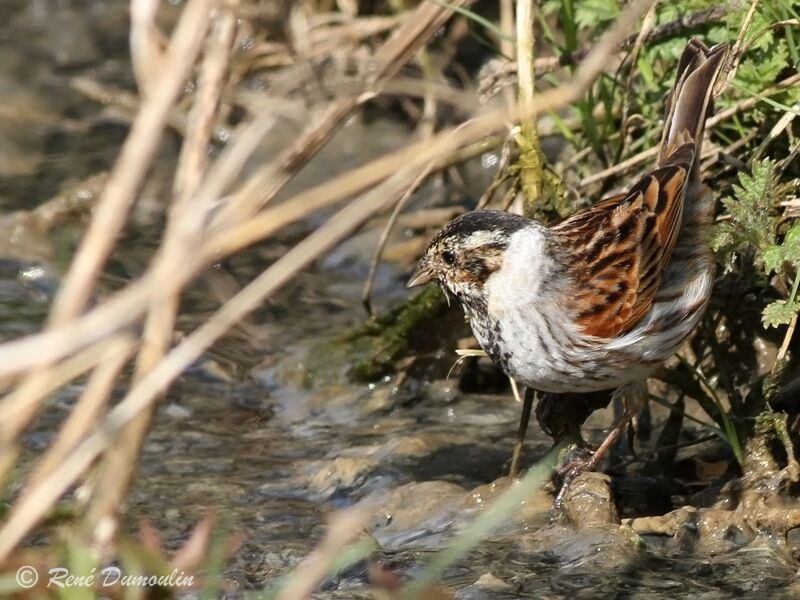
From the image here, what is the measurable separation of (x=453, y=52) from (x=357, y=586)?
4.37 m

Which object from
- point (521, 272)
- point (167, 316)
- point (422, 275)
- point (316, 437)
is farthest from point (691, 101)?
point (167, 316)

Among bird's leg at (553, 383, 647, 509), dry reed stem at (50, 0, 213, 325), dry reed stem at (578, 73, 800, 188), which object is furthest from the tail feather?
dry reed stem at (50, 0, 213, 325)

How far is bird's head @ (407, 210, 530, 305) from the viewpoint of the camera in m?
4.47

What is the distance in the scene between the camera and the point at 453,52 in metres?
7.57

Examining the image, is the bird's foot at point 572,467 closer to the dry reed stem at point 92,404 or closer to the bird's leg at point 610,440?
the bird's leg at point 610,440

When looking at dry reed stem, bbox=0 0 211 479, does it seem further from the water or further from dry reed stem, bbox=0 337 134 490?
the water

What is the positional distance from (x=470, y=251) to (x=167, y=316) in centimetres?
223

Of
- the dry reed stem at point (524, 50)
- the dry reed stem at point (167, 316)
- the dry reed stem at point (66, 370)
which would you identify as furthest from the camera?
the dry reed stem at point (524, 50)

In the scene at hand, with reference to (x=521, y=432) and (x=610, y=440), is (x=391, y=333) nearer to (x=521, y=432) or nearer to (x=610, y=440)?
(x=521, y=432)

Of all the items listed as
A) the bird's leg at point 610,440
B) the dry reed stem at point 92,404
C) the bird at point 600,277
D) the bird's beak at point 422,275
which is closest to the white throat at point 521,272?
the bird at point 600,277

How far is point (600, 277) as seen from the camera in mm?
4539

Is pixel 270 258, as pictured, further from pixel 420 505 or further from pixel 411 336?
pixel 420 505

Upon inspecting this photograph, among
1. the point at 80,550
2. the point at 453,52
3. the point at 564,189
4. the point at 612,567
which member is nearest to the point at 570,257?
the point at 564,189

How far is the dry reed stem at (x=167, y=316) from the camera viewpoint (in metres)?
2.41
